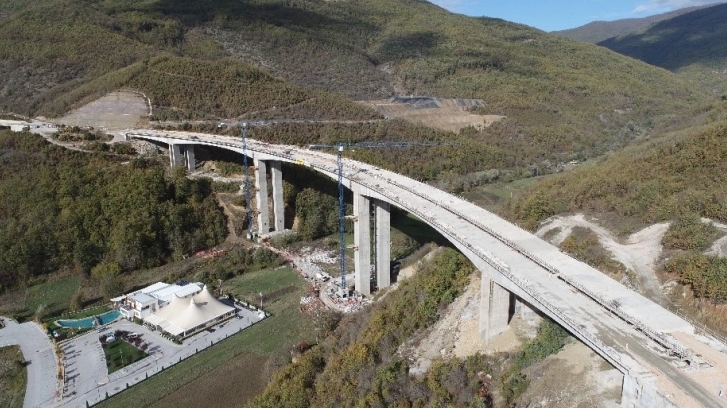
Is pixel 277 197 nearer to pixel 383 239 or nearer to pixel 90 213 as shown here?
pixel 90 213

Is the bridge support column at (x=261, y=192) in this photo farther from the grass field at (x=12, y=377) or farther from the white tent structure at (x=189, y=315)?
the grass field at (x=12, y=377)

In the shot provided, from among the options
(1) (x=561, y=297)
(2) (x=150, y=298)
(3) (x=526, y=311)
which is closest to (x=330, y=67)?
(2) (x=150, y=298)

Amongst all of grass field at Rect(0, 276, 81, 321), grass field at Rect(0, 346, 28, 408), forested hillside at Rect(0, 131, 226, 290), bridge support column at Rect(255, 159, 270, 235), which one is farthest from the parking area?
bridge support column at Rect(255, 159, 270, 235)

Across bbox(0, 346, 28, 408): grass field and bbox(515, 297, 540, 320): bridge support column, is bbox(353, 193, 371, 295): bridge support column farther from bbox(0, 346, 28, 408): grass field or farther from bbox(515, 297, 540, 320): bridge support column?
bbox(0, 346, 28, 408): grass field

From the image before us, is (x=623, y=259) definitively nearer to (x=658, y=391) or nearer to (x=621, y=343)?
(x=621, y=343)

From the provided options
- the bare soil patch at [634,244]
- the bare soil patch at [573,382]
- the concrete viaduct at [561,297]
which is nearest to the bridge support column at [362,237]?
the concrete viaduct at [561,297]
